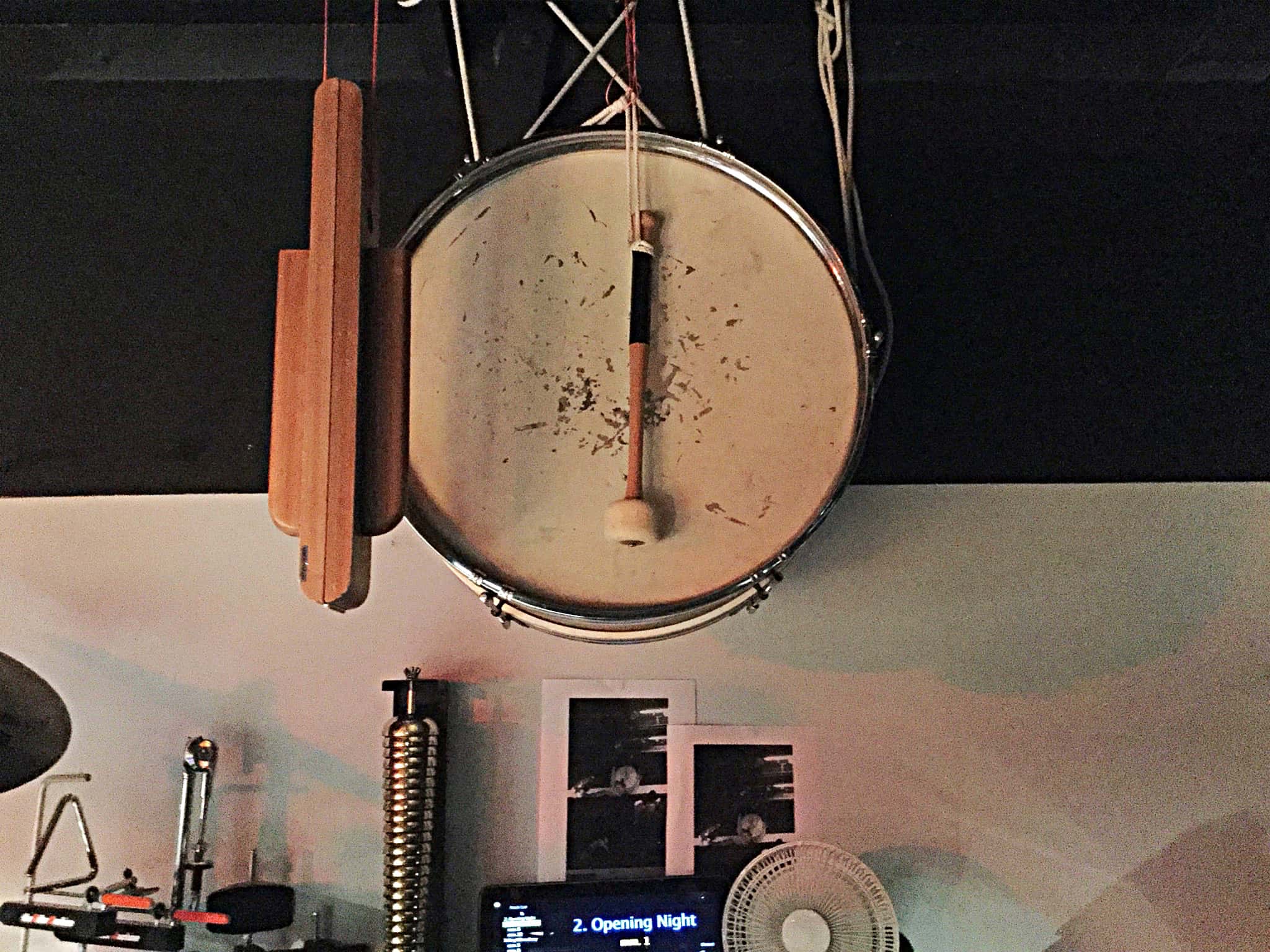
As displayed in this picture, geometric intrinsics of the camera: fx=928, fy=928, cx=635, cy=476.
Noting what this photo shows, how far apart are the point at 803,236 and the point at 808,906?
0.76 metres

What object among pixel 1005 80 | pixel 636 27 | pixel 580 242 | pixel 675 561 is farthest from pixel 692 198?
pixel 1005 80

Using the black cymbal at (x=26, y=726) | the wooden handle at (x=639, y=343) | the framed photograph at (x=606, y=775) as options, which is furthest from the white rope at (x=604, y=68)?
the black cymbal at (x=26, y=726)

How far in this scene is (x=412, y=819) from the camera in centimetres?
107

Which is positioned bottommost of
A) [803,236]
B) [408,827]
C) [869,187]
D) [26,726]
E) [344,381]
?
[408,827]

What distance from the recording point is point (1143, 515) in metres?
1.28

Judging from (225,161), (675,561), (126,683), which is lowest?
(126,683)

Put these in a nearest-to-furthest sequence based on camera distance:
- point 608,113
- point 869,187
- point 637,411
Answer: point 637,411 < point 608,113 < point 869,187

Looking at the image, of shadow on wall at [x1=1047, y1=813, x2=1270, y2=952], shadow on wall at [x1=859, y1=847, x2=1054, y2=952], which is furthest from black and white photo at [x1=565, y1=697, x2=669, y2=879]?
shadow on wall at [x1=1047, y1=813, x2=1270, y2=952]

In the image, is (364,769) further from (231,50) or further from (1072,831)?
(231,50)

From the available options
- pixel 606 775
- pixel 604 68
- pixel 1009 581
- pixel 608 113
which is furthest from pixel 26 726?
pixel 1009 581

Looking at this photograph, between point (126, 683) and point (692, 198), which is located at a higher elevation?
point (692, 198)

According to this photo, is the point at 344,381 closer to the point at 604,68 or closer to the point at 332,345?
the point at 332,345

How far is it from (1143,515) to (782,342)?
2.20 feet

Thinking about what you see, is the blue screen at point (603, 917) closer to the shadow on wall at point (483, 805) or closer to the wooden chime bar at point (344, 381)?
the shadow on wall at point (483, 805)
